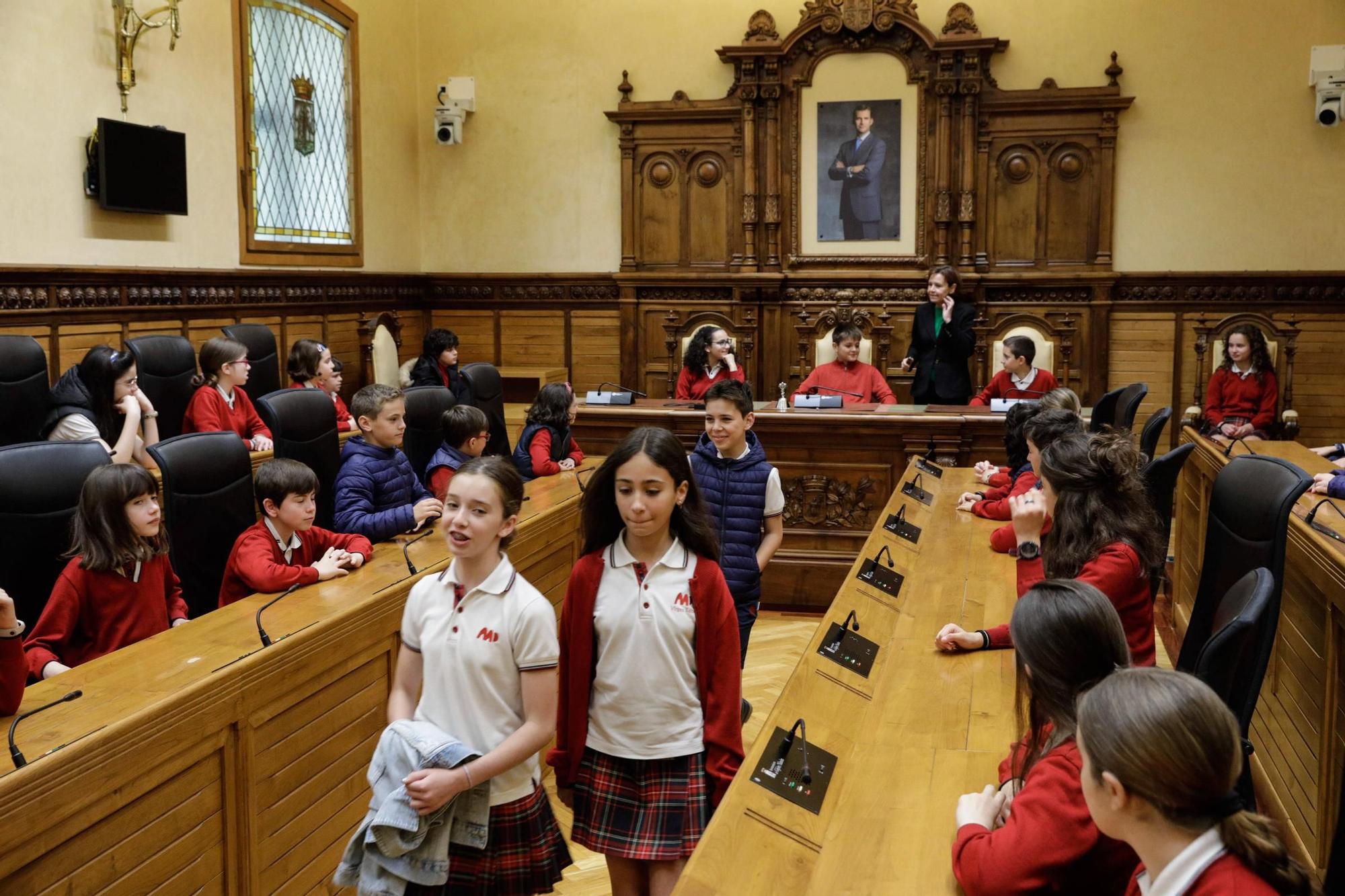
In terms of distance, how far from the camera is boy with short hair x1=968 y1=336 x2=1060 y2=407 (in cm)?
687

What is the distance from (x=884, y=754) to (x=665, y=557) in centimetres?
60

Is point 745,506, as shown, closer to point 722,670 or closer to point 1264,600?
point 722,670

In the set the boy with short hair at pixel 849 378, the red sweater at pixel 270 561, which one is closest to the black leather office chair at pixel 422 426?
the red sweater at pixel 270 561

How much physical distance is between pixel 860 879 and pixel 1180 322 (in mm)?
8377

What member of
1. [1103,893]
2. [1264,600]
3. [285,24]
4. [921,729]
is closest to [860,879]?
[1103,893]

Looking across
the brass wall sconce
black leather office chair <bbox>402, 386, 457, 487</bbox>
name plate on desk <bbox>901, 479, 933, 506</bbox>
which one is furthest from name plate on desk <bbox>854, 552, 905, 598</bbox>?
the brass wall sconce

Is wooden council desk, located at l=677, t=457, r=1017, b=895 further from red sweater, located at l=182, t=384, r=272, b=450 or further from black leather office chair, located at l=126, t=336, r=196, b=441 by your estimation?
black leather office chair, located at l=126, t=336, r=196, b=441

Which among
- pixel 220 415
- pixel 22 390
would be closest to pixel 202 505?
pixel 22 390

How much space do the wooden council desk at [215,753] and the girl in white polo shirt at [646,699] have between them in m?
0.71

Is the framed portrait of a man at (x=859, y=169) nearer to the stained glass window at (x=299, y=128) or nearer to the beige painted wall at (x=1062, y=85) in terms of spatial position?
the beige painted wall at (x=1062, y=85)

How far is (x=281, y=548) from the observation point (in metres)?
3.40

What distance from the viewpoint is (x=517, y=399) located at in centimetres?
1014

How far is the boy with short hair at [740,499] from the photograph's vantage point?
3803 millimetres

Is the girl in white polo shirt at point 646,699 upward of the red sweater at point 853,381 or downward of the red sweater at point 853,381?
downward
